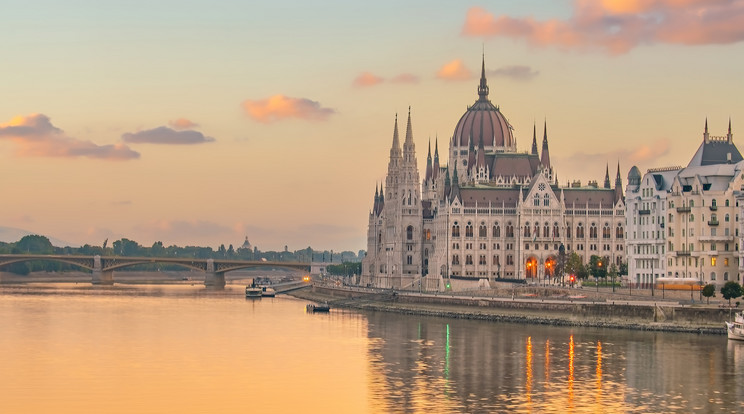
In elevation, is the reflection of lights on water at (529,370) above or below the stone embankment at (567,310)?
below

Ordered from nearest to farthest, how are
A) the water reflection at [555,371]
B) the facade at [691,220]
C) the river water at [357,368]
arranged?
the water reflection at [555,371] → the river water at [357,368] → the facade at [691,220]

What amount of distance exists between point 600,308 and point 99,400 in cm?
5978

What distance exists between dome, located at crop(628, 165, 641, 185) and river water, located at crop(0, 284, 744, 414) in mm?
31105

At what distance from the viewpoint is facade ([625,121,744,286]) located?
131 metres

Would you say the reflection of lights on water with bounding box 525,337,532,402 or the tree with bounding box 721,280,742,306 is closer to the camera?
the reflection of lights on water with bounding box 525,337,532,402

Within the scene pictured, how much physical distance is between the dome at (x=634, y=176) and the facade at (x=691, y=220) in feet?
5.14

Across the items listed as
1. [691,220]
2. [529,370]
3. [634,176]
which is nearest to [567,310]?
[691,220]

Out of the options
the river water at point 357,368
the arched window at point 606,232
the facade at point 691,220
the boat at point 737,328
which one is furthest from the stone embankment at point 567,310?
the arched window at point 606,232

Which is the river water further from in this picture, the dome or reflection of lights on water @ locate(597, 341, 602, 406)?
the dome

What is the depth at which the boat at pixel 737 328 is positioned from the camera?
324 feet

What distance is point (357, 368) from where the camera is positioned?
86.6 metres

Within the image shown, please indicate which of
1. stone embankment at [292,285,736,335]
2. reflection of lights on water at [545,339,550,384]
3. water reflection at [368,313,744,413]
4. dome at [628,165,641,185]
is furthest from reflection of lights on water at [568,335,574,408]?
dome at [628,165,641,185]

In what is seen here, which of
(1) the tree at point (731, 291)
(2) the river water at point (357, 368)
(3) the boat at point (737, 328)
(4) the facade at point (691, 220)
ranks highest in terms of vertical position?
(4) the facade at point (691, 220)

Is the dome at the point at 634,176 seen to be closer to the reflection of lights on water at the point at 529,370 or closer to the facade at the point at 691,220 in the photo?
the facade at the point at 691,220
